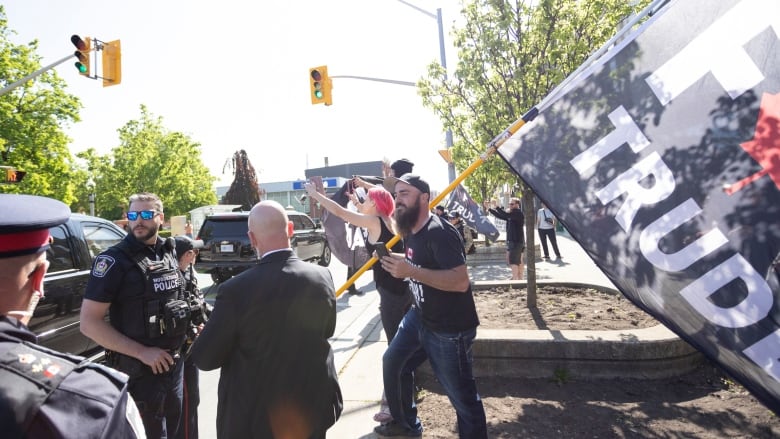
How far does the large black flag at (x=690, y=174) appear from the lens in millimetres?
1957

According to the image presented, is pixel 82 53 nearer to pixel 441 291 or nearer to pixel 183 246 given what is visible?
pixel 183 246

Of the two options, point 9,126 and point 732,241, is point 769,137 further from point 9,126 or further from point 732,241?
point 9,126

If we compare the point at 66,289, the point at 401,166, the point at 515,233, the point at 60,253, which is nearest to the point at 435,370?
the point at 401,166

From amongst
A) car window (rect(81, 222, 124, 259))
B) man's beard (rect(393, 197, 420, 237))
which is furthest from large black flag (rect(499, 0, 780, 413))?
car window (rect(81, 222, 124, 259))

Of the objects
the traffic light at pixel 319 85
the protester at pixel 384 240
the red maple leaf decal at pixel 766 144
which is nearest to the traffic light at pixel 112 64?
the traffic light at pixel 319 85

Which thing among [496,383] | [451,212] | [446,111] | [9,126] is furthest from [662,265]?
[9,126]

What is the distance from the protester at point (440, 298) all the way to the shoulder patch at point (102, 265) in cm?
171

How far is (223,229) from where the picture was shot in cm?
1104

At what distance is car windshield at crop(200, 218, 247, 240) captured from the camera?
11.0 meters

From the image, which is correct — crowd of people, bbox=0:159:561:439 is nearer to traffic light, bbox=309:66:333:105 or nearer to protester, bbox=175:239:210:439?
protester, bbox=175:239:210:439

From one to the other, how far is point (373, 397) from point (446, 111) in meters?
4.89

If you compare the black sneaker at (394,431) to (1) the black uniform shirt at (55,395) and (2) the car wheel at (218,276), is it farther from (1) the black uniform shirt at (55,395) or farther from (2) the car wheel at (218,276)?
(2) the car wheel at (218,276)

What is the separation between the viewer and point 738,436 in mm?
3012

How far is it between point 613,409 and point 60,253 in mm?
5603
